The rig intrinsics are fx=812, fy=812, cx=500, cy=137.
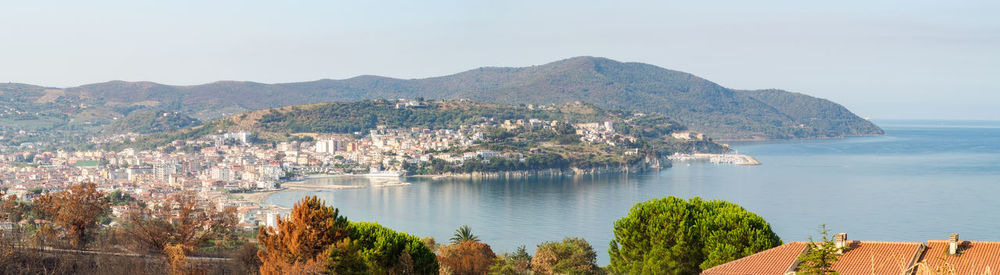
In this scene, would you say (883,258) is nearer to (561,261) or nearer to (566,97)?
(561,261)

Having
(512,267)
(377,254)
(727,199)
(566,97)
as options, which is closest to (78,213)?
(377,254)

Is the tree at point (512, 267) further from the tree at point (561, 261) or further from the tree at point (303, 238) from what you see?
the tree at point (303, 238)

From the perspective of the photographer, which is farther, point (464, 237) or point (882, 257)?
point (464, 237)

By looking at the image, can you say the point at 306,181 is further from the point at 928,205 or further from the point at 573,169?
the point at 928,205

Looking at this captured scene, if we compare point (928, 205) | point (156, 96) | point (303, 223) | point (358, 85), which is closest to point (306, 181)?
point (928, 205)

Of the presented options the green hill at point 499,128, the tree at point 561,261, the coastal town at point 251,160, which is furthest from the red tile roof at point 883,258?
the green hill at point 499,128

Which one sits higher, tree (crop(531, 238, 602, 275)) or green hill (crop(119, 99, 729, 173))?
green hill (crop(119, 99, 729, 173))

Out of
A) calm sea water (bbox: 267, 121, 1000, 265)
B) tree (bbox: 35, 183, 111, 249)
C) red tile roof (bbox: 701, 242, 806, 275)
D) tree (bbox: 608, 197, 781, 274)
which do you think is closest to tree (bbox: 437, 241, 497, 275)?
tree (bbox: 608, 197, 781, 274)

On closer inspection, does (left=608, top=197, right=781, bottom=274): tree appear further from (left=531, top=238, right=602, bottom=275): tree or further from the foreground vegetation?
(left=531, top=238, right=602, bottom=275): tree
